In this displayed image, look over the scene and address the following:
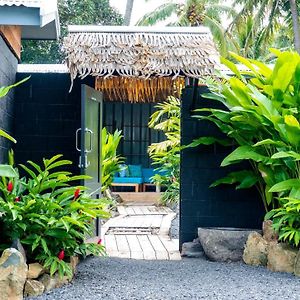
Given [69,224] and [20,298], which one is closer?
[20,298]

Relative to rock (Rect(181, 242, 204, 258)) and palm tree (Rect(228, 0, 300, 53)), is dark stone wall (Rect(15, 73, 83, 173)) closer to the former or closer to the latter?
rock (Rect(181, 242, 204, 258))

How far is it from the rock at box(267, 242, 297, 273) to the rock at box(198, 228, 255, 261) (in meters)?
0.51

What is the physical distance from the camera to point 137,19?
72.0ft

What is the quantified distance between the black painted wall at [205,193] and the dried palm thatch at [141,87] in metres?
0.54

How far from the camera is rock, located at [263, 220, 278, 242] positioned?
524 cm

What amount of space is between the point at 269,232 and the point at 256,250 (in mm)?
208

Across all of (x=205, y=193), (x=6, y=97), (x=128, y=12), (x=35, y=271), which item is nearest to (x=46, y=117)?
(x=6, y=97)

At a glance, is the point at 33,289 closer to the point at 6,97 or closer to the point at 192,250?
the point at 192,250

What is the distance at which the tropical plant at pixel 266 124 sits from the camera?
5.07 meters

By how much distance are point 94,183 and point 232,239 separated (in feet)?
5.31

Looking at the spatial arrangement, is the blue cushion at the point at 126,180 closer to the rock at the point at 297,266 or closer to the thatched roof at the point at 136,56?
the thatched roof at the point at 136,56

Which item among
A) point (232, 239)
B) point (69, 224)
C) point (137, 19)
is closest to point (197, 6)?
point (137, 19)

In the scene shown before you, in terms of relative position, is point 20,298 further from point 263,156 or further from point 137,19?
point 137,19

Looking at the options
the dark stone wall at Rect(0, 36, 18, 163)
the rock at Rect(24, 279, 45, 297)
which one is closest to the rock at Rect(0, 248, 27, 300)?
the rock at Rect(24, 279, 45, 297)
